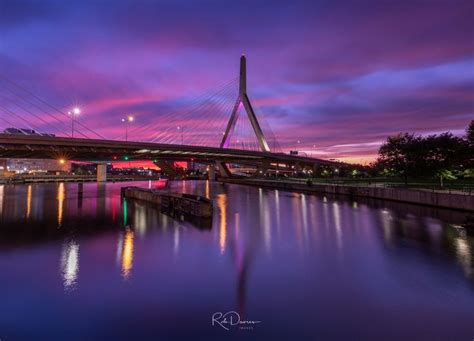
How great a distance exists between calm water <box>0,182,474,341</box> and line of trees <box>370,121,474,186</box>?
1992 centimetres

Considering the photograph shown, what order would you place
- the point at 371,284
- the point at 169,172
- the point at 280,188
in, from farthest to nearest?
the point at 169,172
the point at 280,188
the point at 371,284

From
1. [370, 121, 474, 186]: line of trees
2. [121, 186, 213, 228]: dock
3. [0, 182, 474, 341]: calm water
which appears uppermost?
[370, 121, 474, 186]: line of trees

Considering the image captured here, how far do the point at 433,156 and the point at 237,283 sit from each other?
4077 centimetres

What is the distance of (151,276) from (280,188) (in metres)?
60.6

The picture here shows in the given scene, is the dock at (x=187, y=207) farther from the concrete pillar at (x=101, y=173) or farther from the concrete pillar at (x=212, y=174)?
the concrete pillar at (x=212, y=174)

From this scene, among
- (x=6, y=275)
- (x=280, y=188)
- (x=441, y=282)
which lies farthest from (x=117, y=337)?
(x=280, y=188)

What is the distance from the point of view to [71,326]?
7.47 meters

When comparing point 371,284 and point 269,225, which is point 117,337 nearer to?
point 371,284

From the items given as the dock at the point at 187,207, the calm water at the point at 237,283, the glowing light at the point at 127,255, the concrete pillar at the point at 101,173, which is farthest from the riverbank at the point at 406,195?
the concrete pillar at the point at 101,173

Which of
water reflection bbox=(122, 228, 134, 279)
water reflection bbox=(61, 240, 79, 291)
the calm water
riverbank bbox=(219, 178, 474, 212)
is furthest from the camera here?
riverbank bbox=(219, 178, 474, 212)

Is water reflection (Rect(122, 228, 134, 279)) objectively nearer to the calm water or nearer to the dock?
the calm water

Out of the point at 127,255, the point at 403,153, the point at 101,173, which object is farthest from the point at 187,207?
the point at 101,173

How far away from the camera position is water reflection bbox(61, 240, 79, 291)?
10.2 m

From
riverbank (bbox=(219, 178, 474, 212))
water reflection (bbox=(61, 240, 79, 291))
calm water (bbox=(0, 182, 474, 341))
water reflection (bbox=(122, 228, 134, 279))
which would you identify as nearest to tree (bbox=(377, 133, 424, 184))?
riverbank (bbox=(219, 178, 474, 212))
